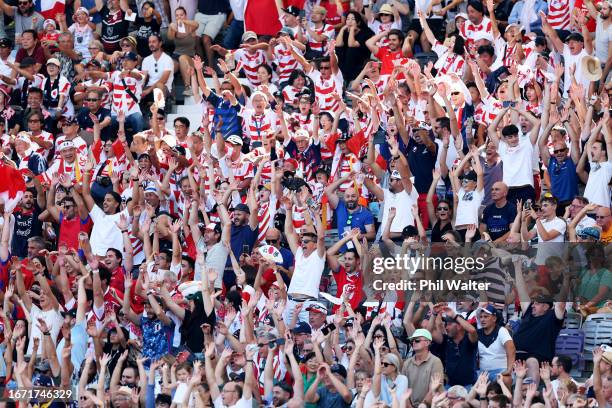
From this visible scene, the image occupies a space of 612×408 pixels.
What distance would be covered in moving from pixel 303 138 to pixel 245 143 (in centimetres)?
130

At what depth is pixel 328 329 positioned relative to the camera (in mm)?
22688

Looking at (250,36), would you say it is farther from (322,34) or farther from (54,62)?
(54,62)

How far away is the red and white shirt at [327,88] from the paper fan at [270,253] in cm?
371

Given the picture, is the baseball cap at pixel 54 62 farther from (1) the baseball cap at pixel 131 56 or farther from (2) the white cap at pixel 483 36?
(2) the white cap at pixel 483 36

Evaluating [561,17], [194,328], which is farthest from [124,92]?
[561,17]

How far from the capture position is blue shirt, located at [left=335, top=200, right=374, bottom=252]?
80.9ft

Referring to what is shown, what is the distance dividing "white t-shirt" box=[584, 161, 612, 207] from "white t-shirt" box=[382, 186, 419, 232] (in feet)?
6.48

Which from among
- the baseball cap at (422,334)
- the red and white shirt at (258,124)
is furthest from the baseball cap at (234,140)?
the baseball cap at (422,334)

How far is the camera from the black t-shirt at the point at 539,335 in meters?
21.9

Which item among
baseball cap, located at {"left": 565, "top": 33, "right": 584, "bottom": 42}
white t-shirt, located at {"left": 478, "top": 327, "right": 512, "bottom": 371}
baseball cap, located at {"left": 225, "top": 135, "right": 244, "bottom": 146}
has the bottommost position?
white t-shirt, located at {"left": 478, "top": 327, "right": 512, "bottom": 371}

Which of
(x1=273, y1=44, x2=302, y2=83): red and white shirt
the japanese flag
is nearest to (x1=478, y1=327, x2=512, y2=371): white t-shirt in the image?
the japanese flag

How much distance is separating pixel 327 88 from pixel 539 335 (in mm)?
6802

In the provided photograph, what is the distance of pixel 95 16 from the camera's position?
1210 inches

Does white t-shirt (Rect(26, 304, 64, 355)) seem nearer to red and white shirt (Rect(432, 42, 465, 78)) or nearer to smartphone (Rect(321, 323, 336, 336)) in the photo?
smartphone (Rect(321, 323, 336, 336))
